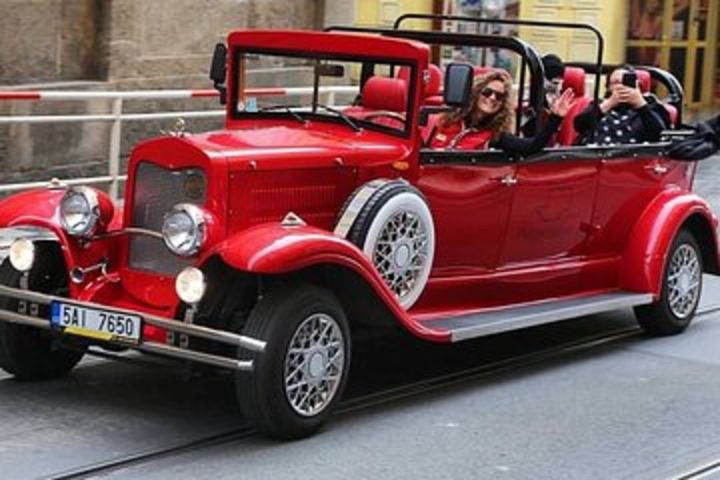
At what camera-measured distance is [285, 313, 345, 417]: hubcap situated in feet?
20.7

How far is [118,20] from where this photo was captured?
14594 millimetres

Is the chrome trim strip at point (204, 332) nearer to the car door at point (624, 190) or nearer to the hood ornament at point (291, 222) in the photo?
the hood ornament at point (291, 222)

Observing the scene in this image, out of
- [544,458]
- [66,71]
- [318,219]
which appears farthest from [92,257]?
[66,71]

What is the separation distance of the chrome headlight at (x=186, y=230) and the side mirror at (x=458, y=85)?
1536 mm

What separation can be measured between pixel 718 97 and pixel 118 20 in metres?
12.4

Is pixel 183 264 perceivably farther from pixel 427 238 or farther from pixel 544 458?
pixel 544 458

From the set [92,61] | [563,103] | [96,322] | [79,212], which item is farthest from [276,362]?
[92,61]

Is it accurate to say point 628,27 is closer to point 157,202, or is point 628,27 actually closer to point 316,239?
point 157,202

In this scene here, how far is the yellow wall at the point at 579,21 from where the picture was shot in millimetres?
19688

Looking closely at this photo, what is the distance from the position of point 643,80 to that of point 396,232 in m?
3.45

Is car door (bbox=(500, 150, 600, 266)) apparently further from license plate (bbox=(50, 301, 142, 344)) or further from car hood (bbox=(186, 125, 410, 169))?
license plate (bbox=(50, 301, 142, 344))

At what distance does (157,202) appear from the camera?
6.80m

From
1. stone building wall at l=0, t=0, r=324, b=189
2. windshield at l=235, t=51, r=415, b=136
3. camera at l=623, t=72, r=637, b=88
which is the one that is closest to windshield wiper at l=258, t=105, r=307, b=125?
windshield at l=235, t=51, r=415, b=136

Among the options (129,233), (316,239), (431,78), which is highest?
(431,78)
